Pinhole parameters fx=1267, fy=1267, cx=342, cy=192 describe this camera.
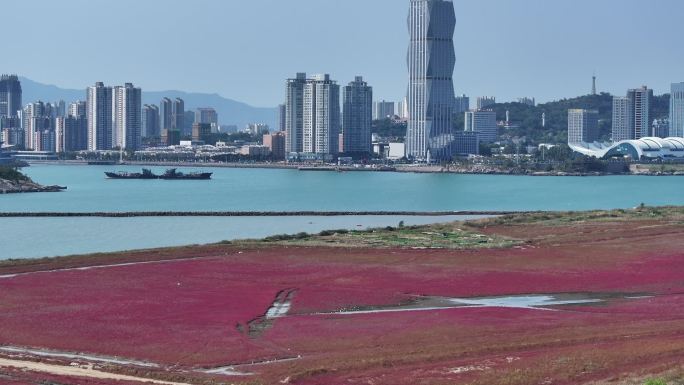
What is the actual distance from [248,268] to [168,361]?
1357cm

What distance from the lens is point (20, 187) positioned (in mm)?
85312

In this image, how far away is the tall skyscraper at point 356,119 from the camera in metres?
171

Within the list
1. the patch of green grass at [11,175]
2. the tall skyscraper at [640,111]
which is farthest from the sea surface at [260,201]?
the tall skyscraper at [640,111]

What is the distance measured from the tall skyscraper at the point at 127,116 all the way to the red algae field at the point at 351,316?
152m

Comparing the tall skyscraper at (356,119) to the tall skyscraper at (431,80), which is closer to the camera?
the tall skyscraper at (431,80)

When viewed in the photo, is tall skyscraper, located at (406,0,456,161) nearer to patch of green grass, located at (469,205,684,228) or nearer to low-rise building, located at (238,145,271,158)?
low-rise building, located at (238,145,271,158)

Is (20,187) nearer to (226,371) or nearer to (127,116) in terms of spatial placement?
(226,371)

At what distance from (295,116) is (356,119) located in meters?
8.94

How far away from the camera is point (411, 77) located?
532 feet

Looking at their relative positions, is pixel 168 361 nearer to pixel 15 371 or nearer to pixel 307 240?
pixel 15 371

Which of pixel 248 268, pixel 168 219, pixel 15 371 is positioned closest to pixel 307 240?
pixel 248 268

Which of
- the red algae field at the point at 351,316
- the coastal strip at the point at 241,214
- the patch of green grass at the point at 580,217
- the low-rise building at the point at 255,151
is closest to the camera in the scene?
the red algae field at the point at 351,316

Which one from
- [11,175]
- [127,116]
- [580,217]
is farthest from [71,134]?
[580,217]

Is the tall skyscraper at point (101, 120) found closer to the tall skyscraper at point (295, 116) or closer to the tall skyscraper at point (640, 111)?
the tall skyscraper at point (295, 116)
